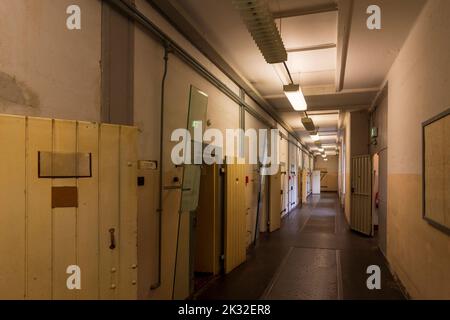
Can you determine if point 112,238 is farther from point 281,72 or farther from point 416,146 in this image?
point 281,72

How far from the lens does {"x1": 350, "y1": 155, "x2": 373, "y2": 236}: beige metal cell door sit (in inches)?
269

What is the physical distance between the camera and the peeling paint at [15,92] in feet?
5.04

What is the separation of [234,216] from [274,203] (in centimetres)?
301

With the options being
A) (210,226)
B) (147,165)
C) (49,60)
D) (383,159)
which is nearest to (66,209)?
(49,60)

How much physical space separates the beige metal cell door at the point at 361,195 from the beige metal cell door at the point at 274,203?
1.77 meters

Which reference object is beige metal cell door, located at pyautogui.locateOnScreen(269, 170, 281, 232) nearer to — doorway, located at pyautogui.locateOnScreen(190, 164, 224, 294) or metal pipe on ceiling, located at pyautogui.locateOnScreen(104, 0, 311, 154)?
metal pipe on ceiling, located at pyautogui.locateOnScreen(104, 0, 311, 154)

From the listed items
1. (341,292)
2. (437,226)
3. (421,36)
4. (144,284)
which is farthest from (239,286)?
(421,36)

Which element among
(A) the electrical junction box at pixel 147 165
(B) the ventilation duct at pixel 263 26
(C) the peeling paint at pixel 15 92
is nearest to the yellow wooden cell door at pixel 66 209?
(C) the peeling paint at pixel 15 92

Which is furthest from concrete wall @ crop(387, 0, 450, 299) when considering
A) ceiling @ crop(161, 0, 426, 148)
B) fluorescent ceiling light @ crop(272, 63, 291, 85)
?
fluorescent ceiling light @ crop(272, 63, 291, 85)

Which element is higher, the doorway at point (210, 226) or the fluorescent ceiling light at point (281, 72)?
the fluorescent ceiling light at point (281, 72)

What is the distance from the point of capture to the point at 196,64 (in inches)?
141

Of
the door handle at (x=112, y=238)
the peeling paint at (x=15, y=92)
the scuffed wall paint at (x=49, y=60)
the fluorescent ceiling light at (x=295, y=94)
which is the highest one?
the fluorescent ceiling light at (x=295, y=94)

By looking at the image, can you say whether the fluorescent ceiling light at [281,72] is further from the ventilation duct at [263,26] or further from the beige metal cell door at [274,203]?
the beige metal cell door at [274,203]

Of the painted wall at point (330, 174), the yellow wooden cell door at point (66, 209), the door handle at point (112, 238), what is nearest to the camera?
the yellow wooden cell door at point (66, 209)
